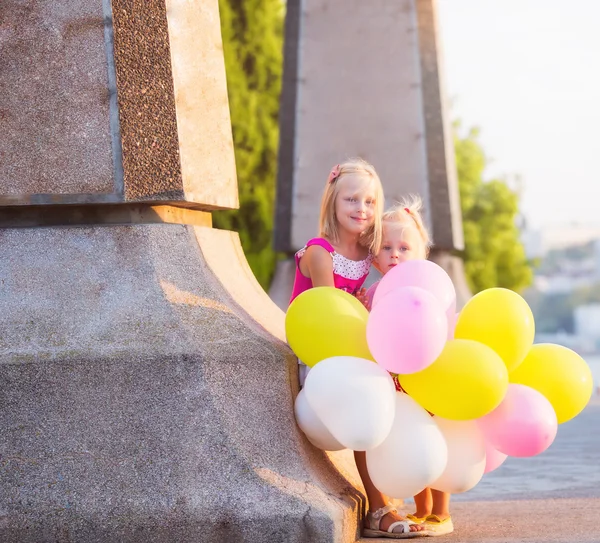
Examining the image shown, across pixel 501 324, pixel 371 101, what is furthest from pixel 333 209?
pixel 371 101

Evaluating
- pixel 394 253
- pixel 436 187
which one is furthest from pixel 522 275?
pixel 394 253

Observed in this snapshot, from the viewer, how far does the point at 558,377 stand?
417 centimetres

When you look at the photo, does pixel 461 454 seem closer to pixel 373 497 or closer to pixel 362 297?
pixel 373 497

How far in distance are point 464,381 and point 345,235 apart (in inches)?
44.6

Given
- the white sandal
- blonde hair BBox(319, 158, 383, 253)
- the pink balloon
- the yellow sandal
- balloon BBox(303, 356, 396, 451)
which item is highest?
blonde hair BBox(319, 158, 383, 253)

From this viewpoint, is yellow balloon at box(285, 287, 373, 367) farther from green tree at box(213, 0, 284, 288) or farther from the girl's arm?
green tree at box(213, 0, 284, 288)

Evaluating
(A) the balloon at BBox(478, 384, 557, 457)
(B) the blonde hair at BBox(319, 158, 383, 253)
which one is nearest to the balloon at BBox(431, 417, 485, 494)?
(A) the balloon at BBox(478, 384, 557, 457)

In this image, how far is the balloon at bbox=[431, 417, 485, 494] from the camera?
4055 mm

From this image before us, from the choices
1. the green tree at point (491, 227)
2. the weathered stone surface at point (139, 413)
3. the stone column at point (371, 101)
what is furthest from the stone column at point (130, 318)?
the green tree at point (491, 227)

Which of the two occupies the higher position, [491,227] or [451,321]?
[451,321]

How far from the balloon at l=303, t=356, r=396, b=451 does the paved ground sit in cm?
63

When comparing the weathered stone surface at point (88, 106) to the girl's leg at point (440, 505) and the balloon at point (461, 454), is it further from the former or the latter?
the girl's leg at point (440, 505)

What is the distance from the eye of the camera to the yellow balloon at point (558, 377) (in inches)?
164

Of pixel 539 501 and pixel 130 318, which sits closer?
pixel 130 318
